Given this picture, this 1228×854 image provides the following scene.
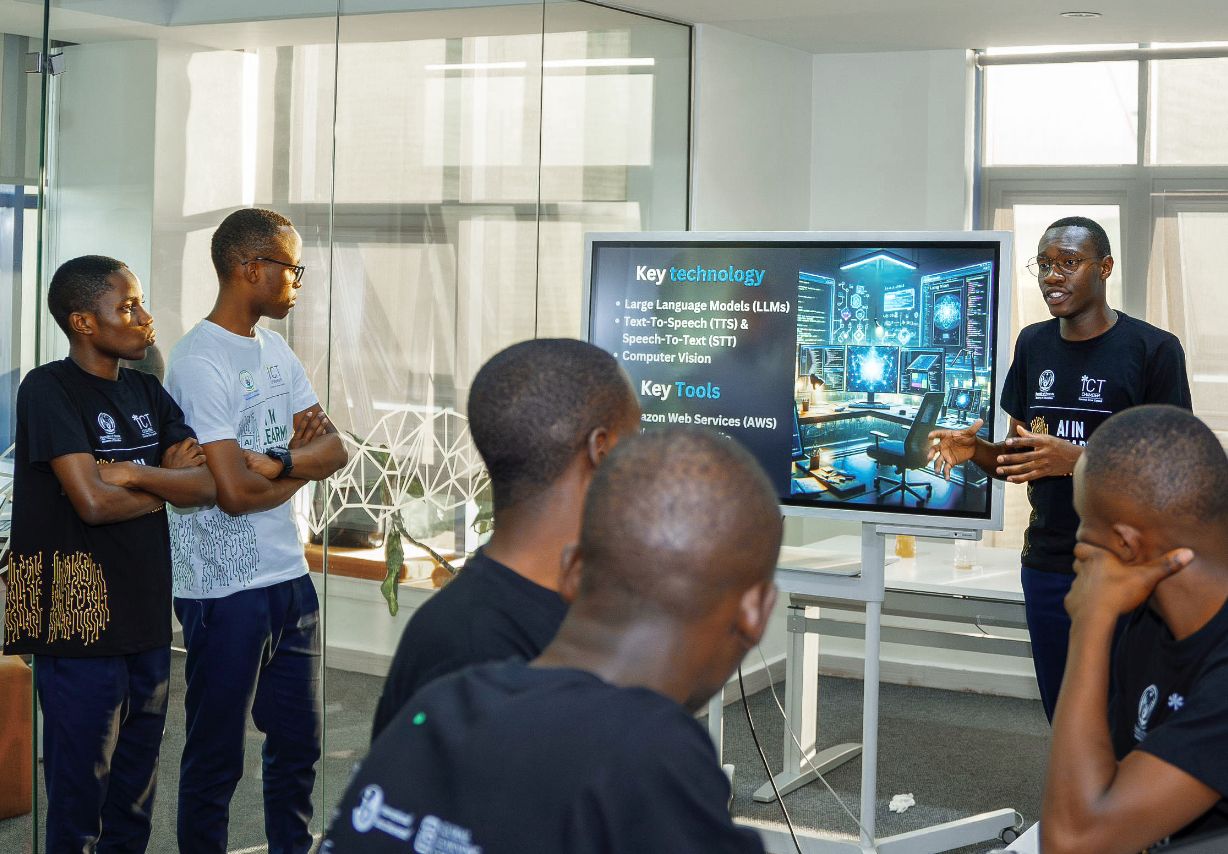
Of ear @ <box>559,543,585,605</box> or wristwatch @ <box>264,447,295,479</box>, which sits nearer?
ear @ <box>559,543,585,605</box>

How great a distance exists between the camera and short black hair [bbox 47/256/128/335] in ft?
8.62

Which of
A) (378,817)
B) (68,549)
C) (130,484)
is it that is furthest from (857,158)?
(378,817)

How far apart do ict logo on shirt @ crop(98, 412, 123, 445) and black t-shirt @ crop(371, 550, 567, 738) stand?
1.55m

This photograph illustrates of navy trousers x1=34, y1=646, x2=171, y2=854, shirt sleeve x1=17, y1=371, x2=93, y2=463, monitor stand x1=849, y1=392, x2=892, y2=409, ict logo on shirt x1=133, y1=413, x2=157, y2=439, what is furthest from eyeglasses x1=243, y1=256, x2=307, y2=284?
monitor stand x1=849, y1=392, x2=892, y2=409

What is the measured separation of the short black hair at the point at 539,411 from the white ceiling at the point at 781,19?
5.73 ft

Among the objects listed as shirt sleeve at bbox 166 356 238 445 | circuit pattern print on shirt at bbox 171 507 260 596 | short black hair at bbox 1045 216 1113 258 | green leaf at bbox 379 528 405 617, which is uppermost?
short black hair at bbox 1045 216 1113 258

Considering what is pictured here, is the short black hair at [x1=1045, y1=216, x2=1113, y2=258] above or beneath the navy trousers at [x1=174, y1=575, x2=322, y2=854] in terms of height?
above

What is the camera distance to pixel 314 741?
314 centimetres

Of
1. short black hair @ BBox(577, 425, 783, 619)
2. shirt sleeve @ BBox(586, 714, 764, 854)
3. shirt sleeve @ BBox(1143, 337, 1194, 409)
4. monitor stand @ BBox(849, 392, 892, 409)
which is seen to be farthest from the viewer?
monitor stand @ BBox(849, 392, 892, 409)

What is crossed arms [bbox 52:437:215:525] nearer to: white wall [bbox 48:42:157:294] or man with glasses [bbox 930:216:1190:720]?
white wall [bbox 48:42:157:294]

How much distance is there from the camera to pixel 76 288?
104 inches

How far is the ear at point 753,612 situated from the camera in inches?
38.2

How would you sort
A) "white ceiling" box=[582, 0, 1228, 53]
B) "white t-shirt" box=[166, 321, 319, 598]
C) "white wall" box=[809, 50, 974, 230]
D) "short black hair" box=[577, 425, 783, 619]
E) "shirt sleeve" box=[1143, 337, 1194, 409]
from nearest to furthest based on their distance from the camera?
1. "short black hair" box=[577, 425, 783, 619]
2. "white t-shirt" box=[166, 321, 319, 598]
3. "shirt sleeve" box=[1143, 337, 1194, 409]
4. "white ceiling" box=[582, 0, 1228, 53]
5. "white wall" box=[809, 50, 974, 230]

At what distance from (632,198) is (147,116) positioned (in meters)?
2.10
